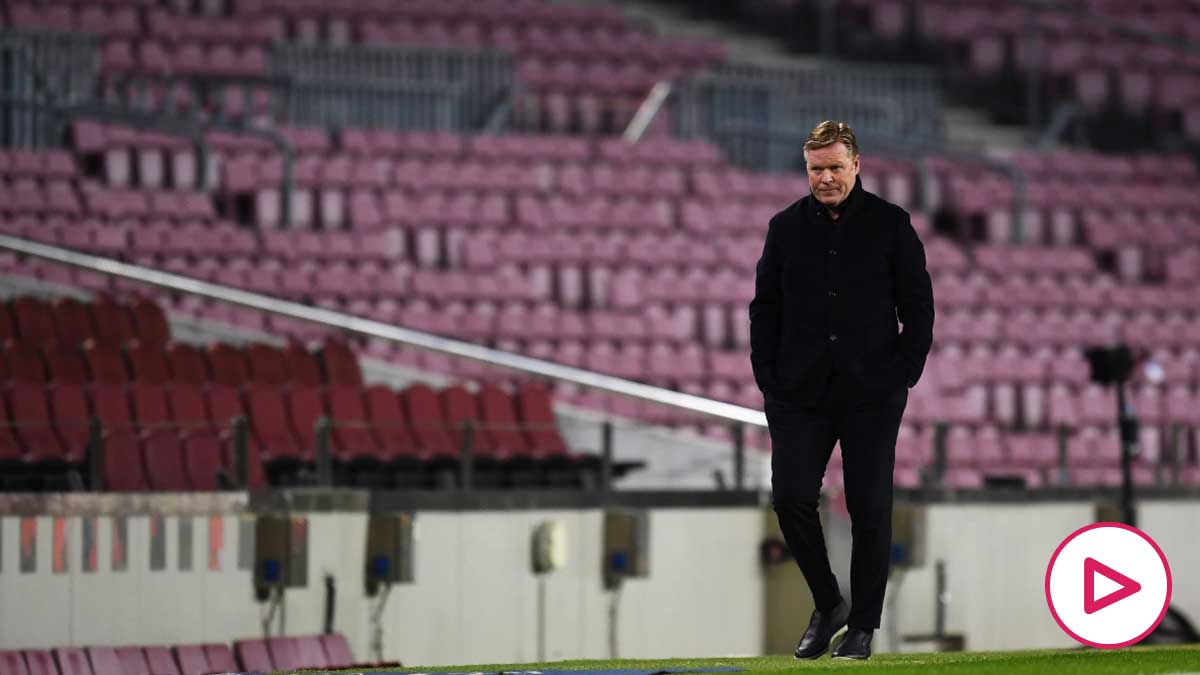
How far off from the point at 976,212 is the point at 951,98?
3.54 meters

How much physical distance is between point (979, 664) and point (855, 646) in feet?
1.09

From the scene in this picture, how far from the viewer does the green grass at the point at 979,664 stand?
18.2 feet

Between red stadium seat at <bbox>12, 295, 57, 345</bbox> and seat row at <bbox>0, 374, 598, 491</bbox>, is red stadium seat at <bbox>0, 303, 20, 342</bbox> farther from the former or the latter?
seat row at <bbox>0, 374, 598, 491</bbox>

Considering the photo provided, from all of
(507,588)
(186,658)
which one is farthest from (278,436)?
(186,658)

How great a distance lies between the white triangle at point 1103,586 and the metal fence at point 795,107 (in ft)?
43.5

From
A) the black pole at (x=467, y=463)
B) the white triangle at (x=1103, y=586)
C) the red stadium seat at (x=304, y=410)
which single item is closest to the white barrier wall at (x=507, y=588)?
the black pole at (x=467, y=463)

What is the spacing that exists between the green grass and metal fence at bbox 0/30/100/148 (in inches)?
418

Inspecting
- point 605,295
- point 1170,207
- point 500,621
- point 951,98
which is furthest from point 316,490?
point 951,98

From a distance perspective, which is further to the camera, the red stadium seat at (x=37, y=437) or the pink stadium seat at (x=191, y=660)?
the red stadium seat at (x=37, y=437)

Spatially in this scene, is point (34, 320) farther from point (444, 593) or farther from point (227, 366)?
point (444, 593)

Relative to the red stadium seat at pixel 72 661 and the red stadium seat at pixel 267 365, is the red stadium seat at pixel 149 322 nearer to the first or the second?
the red stadium seat at pixel 267 365

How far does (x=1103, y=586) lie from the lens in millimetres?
6172

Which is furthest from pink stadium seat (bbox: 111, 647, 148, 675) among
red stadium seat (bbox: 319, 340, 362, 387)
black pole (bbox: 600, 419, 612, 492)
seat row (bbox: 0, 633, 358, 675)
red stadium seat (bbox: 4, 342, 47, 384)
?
red stadium seat (bbox: 319, 340, 362, 387)

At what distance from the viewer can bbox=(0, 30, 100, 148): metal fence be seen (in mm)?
16062
